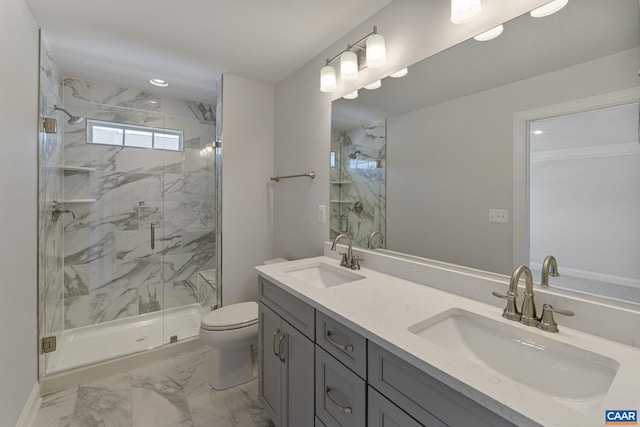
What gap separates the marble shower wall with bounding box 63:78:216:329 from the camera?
252cm

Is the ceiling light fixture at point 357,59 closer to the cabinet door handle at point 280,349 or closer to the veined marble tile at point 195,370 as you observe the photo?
the cabinet door handle at point 280,349

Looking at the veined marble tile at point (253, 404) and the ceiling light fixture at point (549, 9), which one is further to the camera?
Answer: the veined marble tile at point (253, 404)

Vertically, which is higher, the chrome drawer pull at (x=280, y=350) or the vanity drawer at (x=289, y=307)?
the vanity drawer at (x=289, y=307)

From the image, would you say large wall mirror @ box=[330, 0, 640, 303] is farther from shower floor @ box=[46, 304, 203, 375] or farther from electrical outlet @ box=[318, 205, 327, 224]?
shower floor @ box=[46, 304, 203, 375]

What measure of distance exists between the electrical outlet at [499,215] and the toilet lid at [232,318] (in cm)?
158

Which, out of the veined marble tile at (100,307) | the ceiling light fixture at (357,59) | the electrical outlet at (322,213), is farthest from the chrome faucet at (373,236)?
the veined marble tile at (100,307)

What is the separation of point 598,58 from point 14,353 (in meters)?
2.78

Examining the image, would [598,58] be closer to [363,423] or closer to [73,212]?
[363,423]

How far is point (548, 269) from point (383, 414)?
73cm

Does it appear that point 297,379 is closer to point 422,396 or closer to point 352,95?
point 422,396

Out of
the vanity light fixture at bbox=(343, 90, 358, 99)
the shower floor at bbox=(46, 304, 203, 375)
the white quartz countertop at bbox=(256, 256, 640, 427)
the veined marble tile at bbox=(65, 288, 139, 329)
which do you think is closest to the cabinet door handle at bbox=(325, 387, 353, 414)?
the white quartz countertop at bbox=(256, 256, 640, 427)

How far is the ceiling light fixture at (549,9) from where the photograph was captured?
930mm

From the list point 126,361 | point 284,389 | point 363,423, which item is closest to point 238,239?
point 126,361

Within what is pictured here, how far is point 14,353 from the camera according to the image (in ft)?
4.61
